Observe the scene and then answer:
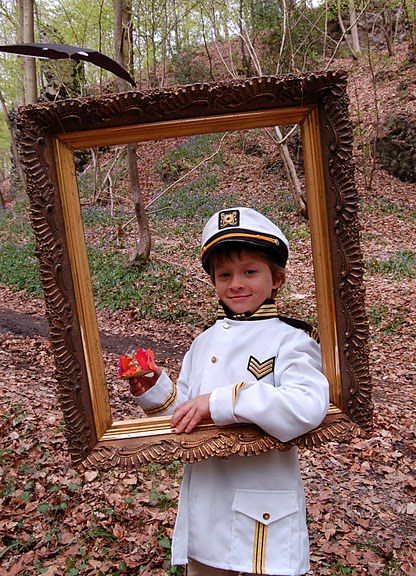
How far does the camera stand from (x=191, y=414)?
1747 mm

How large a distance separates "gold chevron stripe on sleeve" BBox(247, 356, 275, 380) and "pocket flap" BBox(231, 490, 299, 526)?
454 mm

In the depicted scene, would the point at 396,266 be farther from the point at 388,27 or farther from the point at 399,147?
the point at 388,27

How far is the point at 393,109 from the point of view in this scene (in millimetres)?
15977

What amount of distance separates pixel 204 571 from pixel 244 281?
1249 millimetres

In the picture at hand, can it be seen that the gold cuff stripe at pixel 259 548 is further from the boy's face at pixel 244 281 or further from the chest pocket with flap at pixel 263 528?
the boy's face at pixel 244 281

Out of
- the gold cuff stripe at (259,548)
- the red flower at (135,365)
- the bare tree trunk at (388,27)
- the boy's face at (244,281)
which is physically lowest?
the gold cuff stripe at (259,548)

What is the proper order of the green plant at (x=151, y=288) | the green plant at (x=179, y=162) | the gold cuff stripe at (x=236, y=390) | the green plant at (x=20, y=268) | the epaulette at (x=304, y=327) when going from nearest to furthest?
the gold cuff stripe at (x=236, y=390) < the epaulette at (x=304, y=327) < the green plant at (x=179, y=162) < the green plant at (x=151, y=288) < the green plant at (x=20, y=268)

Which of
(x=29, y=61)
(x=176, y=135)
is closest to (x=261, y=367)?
(x=176, y=135)

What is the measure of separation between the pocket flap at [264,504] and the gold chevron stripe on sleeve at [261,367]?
1.49 feet

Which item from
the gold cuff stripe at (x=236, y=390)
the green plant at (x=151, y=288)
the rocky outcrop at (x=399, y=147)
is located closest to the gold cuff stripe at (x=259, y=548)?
the gold cuff stripe at (x=236, y=390)

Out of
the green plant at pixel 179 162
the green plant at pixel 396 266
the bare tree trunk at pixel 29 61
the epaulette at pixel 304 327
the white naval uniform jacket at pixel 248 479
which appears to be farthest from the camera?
the green plant at pixel 396 266

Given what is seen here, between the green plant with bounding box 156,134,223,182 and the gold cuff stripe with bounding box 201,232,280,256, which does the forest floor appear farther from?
the green plant with bounding box 156,134,223,182

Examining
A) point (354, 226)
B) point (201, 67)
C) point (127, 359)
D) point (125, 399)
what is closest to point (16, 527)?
point (125, 399)

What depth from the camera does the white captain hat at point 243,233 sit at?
6.03 ft
